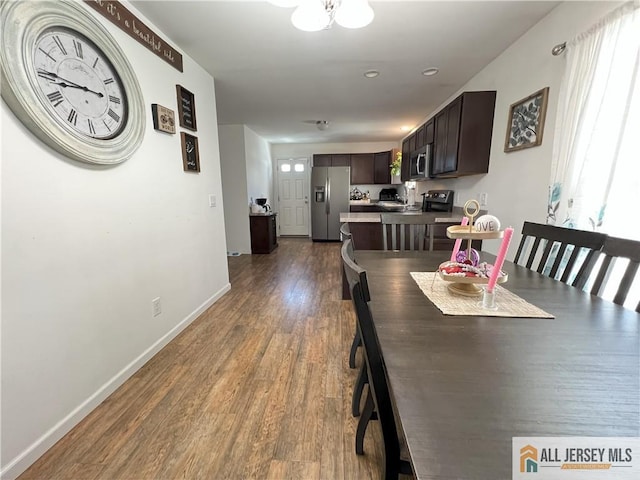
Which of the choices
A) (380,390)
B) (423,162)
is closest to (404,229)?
(380,390)

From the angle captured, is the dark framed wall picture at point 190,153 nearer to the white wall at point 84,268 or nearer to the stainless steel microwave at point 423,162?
the white wall at point 84,268

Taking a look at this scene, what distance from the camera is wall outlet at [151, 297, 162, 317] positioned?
198cm

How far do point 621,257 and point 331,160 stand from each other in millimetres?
5935

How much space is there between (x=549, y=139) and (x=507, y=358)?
1.87 meters

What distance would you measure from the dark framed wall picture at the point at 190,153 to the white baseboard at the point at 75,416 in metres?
1.38

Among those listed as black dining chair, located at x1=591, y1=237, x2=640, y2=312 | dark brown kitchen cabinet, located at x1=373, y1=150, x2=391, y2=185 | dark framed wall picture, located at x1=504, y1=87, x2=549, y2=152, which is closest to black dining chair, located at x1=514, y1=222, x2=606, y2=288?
black dining chair, located at x1=591, y1=237, x2=640, y2=312

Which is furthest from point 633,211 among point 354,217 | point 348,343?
point 354,217

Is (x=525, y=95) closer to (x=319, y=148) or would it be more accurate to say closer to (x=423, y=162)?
(x=423, y=162)

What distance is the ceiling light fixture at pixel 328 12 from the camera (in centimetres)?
130

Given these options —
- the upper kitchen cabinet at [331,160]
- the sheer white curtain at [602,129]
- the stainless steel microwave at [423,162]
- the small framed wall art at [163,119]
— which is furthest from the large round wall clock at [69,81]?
the upper kitchen cabinet at [331,160]

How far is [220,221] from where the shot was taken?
302 cm

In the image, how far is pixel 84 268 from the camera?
1454 mm

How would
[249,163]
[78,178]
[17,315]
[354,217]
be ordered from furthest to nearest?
[249,163]
[354,217]
[78,178]
[17,315]

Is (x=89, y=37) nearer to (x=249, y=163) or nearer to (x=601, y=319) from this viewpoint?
(x=601, y=319)
